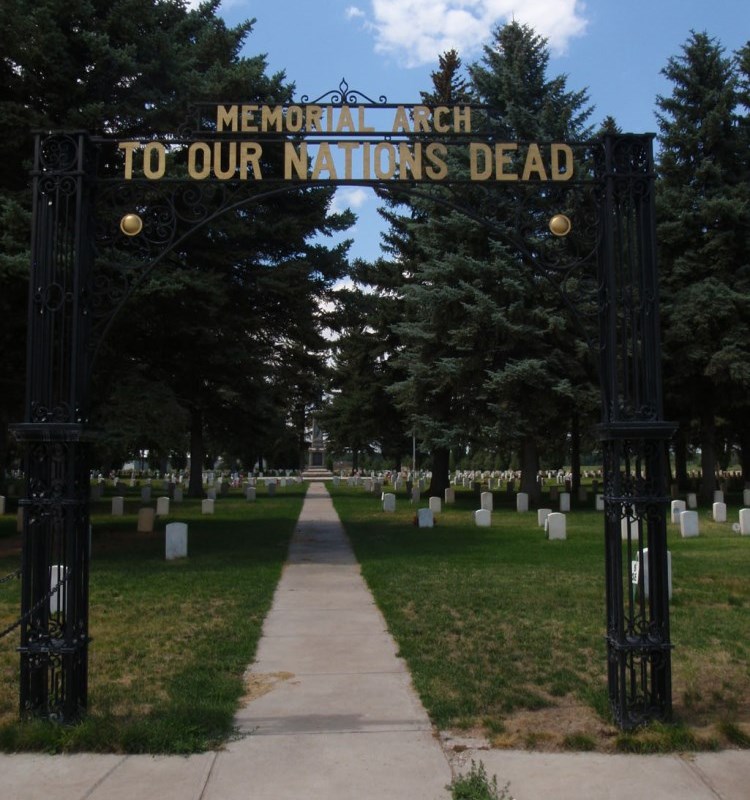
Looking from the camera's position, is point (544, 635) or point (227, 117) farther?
point (544, 635)

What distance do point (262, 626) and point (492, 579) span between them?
176 inches

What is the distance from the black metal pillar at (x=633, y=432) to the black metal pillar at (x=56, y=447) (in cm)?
383

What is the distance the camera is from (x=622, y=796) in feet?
14.8

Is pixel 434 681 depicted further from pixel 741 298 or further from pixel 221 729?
pixel 741 298

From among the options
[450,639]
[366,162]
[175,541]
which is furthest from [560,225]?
[175,541]

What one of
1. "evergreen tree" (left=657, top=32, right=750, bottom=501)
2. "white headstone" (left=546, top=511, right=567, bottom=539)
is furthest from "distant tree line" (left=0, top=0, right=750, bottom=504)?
"white headstone" (left=546, top=511, right=567, bottom=539)

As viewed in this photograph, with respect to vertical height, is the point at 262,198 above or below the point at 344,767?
above

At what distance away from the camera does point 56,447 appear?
231 inches

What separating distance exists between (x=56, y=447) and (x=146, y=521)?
50.9ft

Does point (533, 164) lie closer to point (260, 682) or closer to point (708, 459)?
point (260, 682)

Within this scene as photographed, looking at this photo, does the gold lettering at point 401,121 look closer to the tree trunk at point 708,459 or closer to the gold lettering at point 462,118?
the gold lettering at point 462,118

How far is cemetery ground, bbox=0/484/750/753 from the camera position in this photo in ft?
18.2

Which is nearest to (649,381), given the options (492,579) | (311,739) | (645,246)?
(645,246)

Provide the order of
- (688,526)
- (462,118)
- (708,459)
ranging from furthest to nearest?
(708,459) < (688,526) < (462,118)
